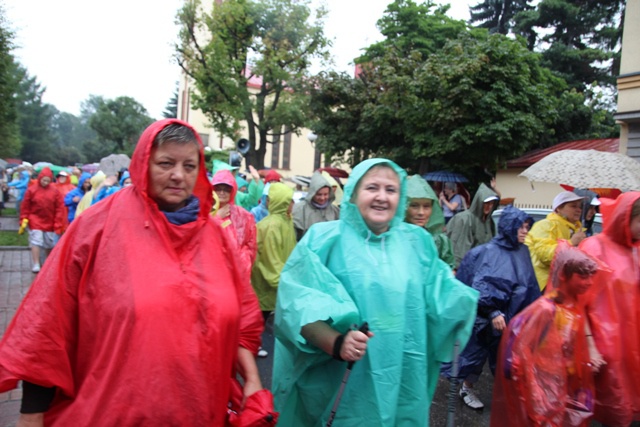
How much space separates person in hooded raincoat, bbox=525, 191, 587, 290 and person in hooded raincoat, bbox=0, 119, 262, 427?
3981 millimetres

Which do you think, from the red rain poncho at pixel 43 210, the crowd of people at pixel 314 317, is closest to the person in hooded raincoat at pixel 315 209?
the crowd of people at pixel 314 317

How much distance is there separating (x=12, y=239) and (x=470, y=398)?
13089 mm

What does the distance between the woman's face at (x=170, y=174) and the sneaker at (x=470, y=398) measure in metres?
3.62

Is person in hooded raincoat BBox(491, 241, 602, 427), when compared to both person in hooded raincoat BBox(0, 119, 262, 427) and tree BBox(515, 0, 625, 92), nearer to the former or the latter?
person in hooded raincoat BBox(0, 119, 262, 427)

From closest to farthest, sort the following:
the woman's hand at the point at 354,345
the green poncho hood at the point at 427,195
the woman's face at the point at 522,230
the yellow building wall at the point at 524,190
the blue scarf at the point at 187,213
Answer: the blue scarf at the point at 187,213 < the woman's hand at the point at 354,345 < the woman's face at the point at 522,230 < the green poncho hood at the point at 427,195 < the yellow building wall at the point at 524,190

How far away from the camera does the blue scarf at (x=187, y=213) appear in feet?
6.09

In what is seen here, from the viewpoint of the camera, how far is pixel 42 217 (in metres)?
9.35

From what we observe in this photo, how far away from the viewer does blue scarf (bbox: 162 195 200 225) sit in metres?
1.86

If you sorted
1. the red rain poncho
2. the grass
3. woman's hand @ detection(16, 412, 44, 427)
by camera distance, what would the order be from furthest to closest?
the grass, the red rain poncho, woman's hand @ detection(16, 412, 44, 427)

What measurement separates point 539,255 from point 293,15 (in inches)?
894

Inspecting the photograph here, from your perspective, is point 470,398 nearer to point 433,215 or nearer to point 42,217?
point 433,215

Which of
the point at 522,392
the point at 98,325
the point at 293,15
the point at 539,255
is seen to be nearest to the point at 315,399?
the point at 98,325

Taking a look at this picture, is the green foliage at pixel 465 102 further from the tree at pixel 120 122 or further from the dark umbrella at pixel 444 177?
the tree at pixel 120 122

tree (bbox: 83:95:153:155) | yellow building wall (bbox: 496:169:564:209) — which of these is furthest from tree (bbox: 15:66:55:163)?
yellow building wall (bbox: 496:169:564:209)
